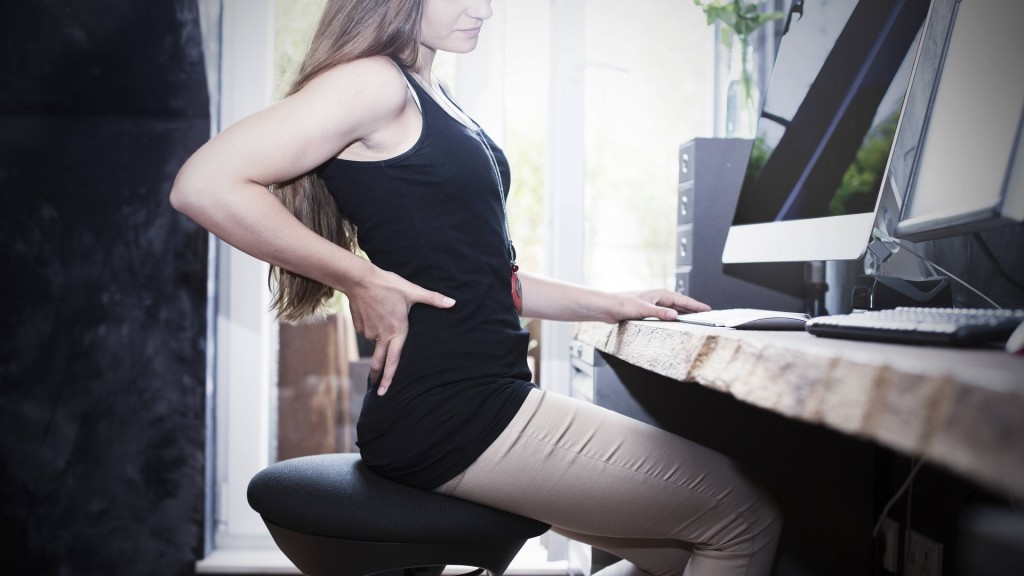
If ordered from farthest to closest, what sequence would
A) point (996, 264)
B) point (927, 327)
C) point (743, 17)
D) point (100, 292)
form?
point (100, 292), point (743, 17), point (996, 264), point (927, 327)

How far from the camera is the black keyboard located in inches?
24.5

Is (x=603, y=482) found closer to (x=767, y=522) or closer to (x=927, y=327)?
(x=767, y=522)

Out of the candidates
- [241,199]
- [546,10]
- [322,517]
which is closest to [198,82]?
[546,10]

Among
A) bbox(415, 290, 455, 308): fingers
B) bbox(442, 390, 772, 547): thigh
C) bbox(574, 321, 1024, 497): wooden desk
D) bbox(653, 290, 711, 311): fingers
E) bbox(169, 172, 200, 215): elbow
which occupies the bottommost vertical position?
bbox(442, 390, 772, 547): thigh

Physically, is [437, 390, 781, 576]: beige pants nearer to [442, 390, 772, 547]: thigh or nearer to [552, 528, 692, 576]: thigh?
[442, 390, 772, 547]: thigh

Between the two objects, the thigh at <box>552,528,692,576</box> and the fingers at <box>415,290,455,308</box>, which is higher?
the fingers at <box>415,290,455,308</box>

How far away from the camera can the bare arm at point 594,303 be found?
48.3 inches

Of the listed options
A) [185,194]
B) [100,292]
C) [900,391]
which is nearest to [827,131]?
[900,391]

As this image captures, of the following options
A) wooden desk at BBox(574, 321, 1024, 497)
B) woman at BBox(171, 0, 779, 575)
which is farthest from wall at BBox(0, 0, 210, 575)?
wooden desk at BBox(574, 321, 1024, 497)

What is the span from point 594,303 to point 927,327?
672 mm

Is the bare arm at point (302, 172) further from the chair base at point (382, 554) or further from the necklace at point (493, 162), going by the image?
the chair base at point (382, 554)

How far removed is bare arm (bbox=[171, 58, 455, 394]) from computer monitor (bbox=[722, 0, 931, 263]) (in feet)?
2.42

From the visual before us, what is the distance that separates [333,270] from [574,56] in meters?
1.54

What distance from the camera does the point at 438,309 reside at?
939 mm
